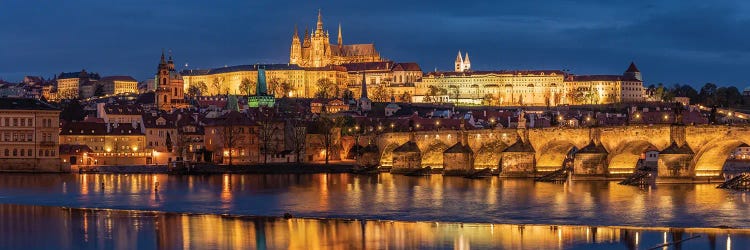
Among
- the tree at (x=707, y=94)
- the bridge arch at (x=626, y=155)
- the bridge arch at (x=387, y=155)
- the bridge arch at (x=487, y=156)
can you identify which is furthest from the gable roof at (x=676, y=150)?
the tree at (x=707, y=94)

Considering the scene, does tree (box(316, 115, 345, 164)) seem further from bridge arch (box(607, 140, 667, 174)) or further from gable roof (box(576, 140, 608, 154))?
gable roof (box(576, 140, 608, 154))

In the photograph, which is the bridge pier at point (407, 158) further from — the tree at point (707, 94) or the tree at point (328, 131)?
the tree at point (707, 94)

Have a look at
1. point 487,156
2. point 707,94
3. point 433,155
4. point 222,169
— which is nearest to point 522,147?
point 487,156

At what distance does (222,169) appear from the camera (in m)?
74.5

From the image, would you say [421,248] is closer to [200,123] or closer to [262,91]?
[200,123]

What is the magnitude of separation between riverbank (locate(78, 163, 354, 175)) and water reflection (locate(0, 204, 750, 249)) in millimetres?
33564

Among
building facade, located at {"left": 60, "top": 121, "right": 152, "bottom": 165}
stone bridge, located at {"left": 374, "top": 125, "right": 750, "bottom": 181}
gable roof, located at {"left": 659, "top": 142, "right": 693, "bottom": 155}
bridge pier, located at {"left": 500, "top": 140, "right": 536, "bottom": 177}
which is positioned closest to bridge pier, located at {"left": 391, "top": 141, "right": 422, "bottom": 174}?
stone bridge, located at {"left": 374, "top": 125, "right": 750, "bottom": 181}

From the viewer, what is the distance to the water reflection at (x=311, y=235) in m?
31.2

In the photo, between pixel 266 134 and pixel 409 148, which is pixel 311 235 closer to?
pixel 409 148

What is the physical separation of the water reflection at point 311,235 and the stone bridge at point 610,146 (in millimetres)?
20167

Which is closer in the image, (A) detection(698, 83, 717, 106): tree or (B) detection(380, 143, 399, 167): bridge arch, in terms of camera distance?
(B) detection(380, 143, 399, 167): bridge arch

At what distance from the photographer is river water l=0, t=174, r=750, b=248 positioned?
3544 cm

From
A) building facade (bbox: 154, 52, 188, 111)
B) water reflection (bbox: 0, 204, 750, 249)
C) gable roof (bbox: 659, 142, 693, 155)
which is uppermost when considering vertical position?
building facade (bbox: 154, 52, 188, 111)

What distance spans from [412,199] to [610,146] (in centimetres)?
1598
